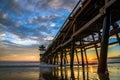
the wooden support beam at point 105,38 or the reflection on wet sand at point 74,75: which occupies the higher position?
the wooden support beam at point 105,38

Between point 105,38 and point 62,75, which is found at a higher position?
point 105,38

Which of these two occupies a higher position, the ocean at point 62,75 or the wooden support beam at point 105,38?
the wooden support beam at point 105,38

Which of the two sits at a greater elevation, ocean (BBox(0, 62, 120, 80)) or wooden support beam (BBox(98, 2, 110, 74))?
wooden support beam (BBox(98, 2, 110, 74))

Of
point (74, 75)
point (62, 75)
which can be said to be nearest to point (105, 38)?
point (74, 75)

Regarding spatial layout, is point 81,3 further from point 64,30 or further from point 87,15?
point 64,30

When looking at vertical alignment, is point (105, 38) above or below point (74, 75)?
above

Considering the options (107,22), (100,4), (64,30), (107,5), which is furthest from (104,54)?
(64,30)

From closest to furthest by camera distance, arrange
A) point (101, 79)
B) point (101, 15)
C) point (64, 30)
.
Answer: point (101, 79)
point (101, 15)
point (64, 30)

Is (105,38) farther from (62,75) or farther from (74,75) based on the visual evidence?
(62,75)

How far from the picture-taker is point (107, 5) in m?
11.3

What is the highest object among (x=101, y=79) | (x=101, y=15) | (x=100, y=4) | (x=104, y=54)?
(x=100, y=4)

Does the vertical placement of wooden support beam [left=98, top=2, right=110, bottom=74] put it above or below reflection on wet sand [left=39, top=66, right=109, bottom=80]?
above

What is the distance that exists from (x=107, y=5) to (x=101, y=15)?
0.86m

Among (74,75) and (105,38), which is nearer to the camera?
(105,38)
